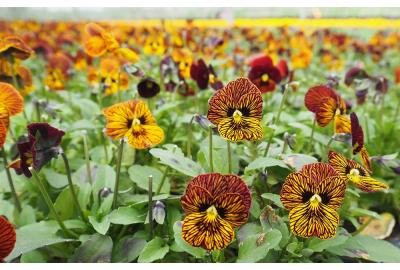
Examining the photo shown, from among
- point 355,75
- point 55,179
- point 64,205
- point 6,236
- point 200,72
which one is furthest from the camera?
point 355,75

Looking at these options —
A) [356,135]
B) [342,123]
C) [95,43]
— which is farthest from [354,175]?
[95,43]

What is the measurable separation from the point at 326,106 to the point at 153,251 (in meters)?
0.67

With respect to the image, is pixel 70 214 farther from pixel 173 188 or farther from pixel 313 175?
pixel 313 175

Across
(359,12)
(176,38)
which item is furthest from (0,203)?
(359,12)

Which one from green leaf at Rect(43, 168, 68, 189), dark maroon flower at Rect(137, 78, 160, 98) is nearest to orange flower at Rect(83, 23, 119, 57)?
dark maroon flower at Rect(137, 78, 160, 98)

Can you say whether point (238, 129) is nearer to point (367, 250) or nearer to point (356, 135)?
point (356, 135)

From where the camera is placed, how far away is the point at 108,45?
209 cm

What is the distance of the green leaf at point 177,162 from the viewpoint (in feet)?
4.95

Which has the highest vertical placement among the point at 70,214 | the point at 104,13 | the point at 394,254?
the point at 104,13

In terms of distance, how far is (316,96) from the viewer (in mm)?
1524

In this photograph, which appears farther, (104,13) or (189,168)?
(104,13)

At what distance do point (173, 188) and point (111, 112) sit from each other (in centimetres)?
52

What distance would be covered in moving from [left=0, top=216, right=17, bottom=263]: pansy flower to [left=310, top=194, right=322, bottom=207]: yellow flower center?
0.67 meters

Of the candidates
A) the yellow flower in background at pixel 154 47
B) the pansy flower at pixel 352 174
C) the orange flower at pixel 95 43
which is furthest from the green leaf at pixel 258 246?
the yellow flower in background at pixel 154 47
